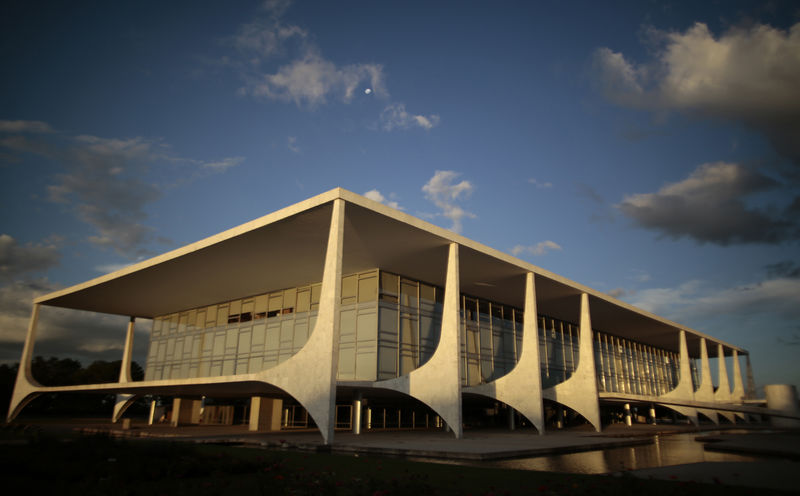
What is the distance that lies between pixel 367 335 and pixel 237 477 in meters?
19.1

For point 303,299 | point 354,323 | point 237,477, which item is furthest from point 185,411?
point 237,477

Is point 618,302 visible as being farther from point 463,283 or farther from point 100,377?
point 100,377

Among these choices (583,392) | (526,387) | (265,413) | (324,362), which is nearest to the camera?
(324,362)

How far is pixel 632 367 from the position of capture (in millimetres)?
53812

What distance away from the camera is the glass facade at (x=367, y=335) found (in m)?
28.7

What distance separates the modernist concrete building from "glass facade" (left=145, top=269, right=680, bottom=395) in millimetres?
101

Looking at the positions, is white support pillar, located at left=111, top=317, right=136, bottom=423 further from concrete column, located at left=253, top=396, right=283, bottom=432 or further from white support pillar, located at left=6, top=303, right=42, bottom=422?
concrete column, located at left=253, top=396, right=283, bottom=432

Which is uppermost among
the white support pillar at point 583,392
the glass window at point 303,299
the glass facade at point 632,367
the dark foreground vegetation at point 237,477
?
the glass window at point 303,299

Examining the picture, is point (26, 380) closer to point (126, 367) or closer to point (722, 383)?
point (126, 367)

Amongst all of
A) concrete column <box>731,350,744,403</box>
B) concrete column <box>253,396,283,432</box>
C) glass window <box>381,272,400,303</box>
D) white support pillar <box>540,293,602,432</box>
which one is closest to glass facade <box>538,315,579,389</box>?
white support pillar <box>540,293,602,432</box>

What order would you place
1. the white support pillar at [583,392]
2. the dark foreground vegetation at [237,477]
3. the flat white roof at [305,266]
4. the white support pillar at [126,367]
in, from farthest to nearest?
1. the white support pillar at [126,367]
2. the white support pillar at [583,392]
3. the flat white roof at [305,266]
4. the dark foreground vegetation at [237,477]

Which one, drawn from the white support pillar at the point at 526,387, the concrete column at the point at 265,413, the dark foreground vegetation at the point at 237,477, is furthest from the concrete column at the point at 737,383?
the dark foreground vegetation at the point at 237,477

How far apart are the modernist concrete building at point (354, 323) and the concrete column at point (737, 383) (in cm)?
2109

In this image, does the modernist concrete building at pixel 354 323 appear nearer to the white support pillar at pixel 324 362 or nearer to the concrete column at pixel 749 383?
the white support pillar at pixel 324 362
